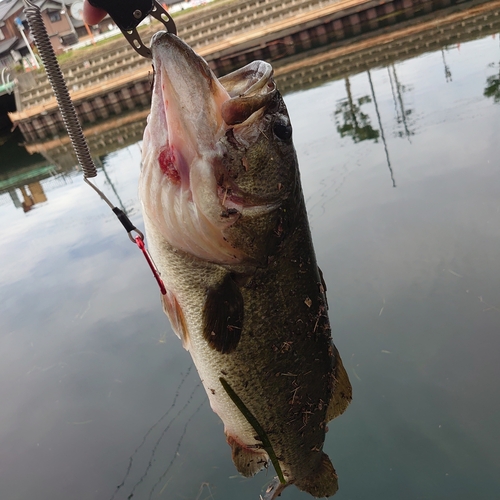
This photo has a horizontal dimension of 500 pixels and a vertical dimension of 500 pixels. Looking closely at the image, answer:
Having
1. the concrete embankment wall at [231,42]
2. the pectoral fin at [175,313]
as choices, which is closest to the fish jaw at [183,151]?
the pectoral fin at [175,313]

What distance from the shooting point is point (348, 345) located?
13.5ft

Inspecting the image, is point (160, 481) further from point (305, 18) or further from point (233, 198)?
point (305, 18)

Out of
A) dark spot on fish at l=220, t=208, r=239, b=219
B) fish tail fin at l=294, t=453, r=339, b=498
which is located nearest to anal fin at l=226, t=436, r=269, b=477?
fish tail fin at l=294, t=453, r=339, b=498

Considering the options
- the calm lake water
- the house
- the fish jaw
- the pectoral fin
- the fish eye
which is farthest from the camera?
the house

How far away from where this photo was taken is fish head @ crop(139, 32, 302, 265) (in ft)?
5.01

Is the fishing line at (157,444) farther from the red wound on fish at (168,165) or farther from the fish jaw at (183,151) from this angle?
the red wound on fish at (168,165)

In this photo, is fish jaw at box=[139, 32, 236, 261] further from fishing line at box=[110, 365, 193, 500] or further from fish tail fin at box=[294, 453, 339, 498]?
fishing line at box=[110, 365, 193, 500]

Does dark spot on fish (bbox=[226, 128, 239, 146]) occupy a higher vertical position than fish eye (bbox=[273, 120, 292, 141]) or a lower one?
higher

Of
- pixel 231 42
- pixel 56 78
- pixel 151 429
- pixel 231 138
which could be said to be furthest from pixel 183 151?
pixel 231 42

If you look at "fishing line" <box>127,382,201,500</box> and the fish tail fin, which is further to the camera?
"fishing line" <box>127,382,201,500</box>

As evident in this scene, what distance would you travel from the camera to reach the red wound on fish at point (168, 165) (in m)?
1.59

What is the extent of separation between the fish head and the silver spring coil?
343mm

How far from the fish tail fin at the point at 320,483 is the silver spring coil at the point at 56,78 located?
1692 millimetres

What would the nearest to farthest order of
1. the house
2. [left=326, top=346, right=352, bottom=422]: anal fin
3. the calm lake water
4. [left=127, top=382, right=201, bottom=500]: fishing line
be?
[left=326, top=346, right=352, bottom=422]: anal fin < the calm lake water < [left=127, top=382, right=201, bottom=500]: fishing line < the house
